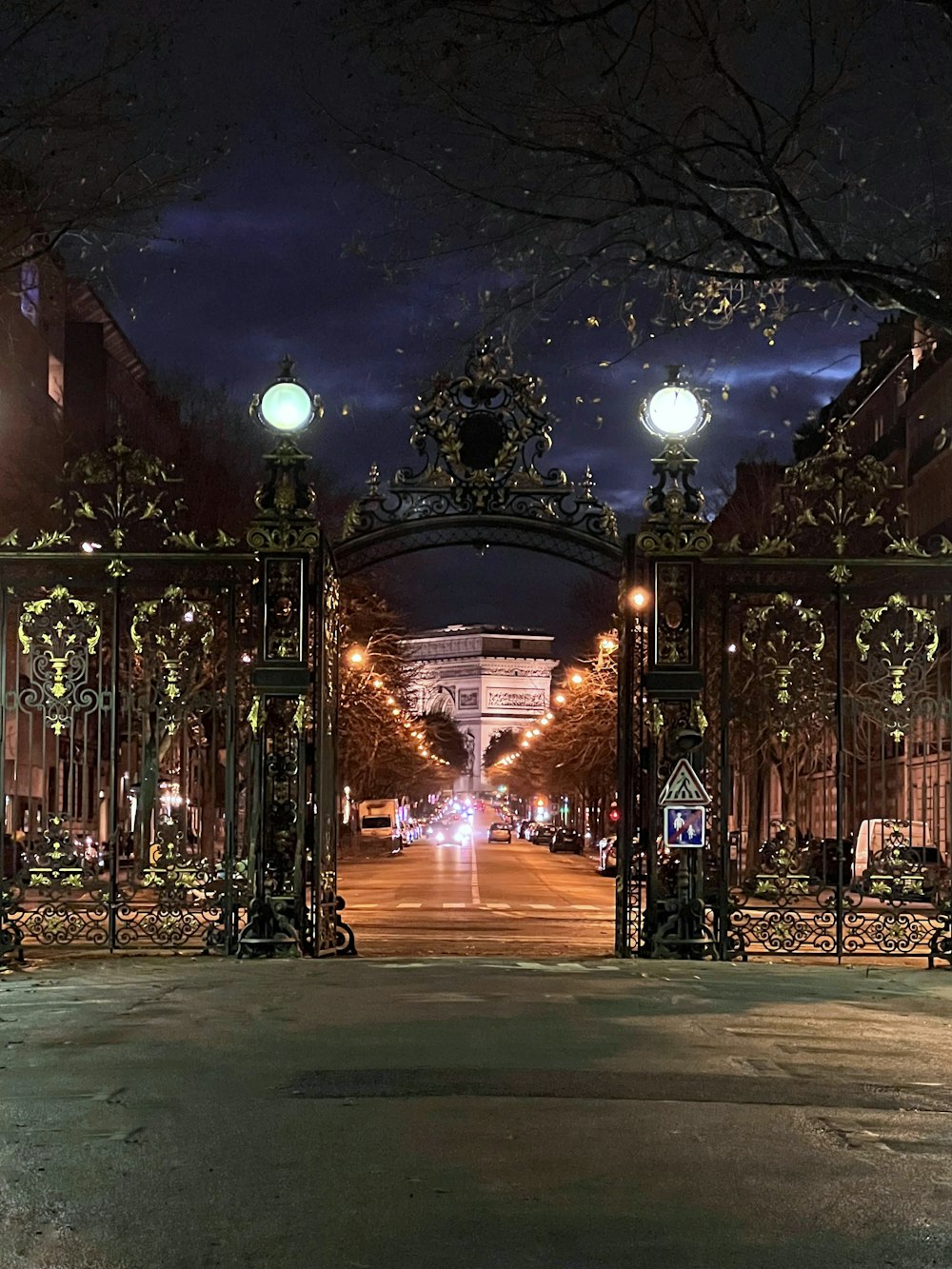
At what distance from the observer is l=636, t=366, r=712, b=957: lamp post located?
17.6 metres

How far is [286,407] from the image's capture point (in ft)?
58.7

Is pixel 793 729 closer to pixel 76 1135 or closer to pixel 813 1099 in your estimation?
pixel 813 1099

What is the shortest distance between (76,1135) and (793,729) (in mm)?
11319

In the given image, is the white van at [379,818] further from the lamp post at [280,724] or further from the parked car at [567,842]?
the lamp post at [280,724]

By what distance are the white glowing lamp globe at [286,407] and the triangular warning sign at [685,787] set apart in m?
5.23

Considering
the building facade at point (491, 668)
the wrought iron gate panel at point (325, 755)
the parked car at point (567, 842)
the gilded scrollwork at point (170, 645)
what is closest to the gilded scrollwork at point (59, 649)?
the gilded scrollwork at point (170, 645)

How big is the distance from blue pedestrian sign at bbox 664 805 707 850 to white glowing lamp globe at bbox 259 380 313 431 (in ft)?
18.0

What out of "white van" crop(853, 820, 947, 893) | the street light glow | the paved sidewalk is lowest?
the paved sidewalk

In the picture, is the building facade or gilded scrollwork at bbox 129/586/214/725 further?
the building facade

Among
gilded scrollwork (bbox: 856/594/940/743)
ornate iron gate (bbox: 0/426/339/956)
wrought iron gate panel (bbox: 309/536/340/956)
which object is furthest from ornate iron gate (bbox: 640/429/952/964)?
ornate iron gate (bbox: 0/426/339/956)

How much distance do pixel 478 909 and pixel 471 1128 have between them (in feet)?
81.7

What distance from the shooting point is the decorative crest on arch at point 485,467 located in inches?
709

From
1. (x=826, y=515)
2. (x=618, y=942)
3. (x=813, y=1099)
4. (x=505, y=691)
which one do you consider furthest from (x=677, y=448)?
(x=505, y=691)

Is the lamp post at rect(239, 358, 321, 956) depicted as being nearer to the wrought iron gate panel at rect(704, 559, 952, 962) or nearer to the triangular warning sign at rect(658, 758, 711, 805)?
the triangular warning sign at rect(658, 758, 711, 805)
